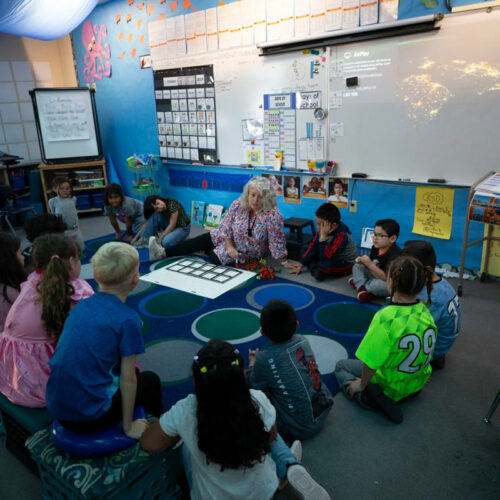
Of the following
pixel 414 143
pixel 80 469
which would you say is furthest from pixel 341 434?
pixel 414 143

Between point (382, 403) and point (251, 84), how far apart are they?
138 inches

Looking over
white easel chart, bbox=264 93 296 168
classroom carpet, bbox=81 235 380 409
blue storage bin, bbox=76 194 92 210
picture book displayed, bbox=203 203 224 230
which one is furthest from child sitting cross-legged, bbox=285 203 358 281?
blue storage bin, bbox=76 194 92 210

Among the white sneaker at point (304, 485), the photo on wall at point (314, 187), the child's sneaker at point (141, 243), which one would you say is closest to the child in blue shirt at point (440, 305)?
the white sneaker at point (304, 485)

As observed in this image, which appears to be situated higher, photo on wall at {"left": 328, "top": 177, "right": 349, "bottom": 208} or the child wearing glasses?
photo on wall at {"left": 328, "top": 177, "right": 349, "bottom": 208}

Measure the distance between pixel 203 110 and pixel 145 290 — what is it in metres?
2.45

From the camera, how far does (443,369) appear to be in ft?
7.63

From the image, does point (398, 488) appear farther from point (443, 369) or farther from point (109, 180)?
point (109, 180)

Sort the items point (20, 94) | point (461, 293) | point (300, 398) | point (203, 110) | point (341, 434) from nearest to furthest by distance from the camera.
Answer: point (300, 398) < point (341, 434) < point (461, 293) < point (203, 110) < point (20, 94)

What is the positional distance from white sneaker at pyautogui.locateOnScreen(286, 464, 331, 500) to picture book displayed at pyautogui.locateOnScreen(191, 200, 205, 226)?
413cm

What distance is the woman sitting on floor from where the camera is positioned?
3781mm

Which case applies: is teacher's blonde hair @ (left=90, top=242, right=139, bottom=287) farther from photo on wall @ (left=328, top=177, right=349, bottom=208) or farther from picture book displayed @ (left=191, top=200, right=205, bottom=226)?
picture book displayed @ (left=191, top=200, right=205, bottom=226)

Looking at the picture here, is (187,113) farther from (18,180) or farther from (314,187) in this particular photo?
(18,180)

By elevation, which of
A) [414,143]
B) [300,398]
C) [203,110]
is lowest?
[300,398]

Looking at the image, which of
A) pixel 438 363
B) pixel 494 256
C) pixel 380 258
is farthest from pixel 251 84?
pixel 438 363
